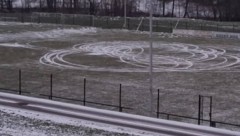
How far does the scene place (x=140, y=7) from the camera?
10962 cm

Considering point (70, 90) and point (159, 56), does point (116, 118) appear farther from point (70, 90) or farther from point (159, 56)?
point (159, 56)

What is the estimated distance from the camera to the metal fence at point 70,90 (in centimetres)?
2273

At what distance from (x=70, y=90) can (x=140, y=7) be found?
8411 cm

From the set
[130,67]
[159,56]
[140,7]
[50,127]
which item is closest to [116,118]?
[50,127]

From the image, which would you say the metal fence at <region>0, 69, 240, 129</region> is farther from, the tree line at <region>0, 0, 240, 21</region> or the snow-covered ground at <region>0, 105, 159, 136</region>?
the tree line at <region>0, 0, 240, 21</region>

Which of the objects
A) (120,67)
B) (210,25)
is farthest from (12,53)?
(210,25)

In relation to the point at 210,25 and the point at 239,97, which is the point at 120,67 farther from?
the point at 210,25

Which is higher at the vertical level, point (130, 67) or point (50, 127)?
point (50, 127)

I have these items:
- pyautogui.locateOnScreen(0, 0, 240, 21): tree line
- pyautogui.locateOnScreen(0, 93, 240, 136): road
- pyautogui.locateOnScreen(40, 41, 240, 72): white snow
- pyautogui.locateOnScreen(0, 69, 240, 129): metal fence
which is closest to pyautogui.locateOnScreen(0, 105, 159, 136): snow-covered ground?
pyautogui.locateOnScreen(0, 93, 240, 136): road

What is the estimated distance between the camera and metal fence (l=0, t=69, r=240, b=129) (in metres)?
22.7

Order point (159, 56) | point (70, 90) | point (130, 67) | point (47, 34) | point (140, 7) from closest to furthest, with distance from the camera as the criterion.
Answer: point (70, 90), point (130, 67), point (159, 56), point (47, 34), point (140, 7)

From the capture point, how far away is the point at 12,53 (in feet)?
137

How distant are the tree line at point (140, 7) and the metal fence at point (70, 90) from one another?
210ft

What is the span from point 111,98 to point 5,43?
2615 centimetres
